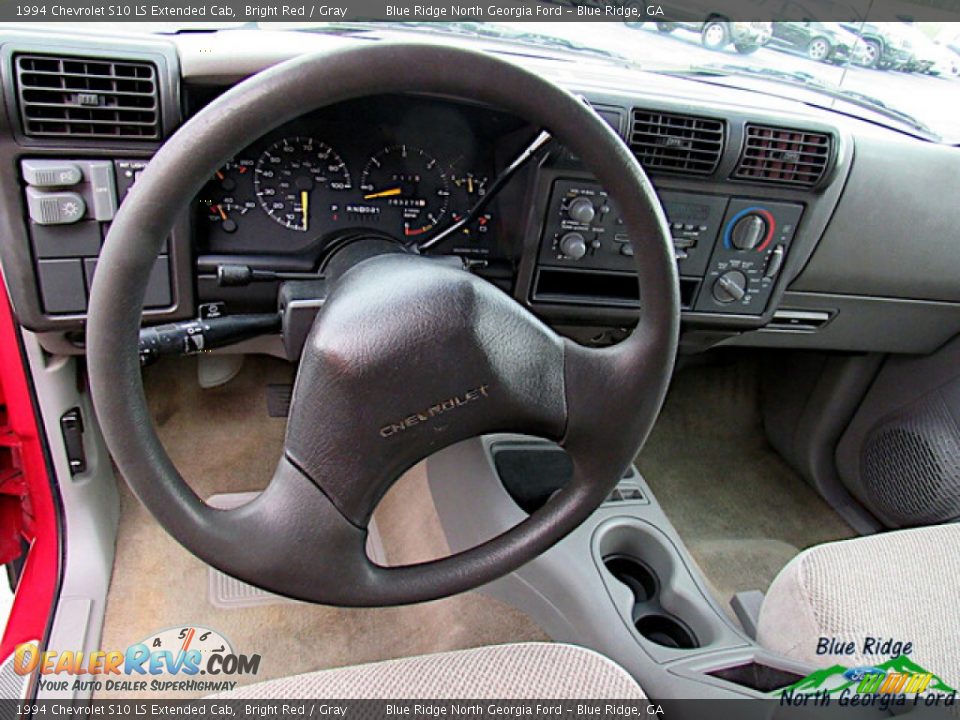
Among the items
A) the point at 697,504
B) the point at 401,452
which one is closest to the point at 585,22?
the point at 401,452

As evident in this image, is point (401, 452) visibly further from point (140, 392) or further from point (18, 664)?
point (18, 664)

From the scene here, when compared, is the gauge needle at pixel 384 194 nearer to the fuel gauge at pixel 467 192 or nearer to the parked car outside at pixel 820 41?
the fuel gauge at pixel 467 192

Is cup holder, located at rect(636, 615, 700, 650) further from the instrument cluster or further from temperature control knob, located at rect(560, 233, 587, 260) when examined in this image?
the instrument cluster

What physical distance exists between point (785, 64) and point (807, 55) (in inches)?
2.5

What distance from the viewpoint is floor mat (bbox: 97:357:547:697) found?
1.41m

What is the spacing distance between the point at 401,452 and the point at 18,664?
35.5 inches

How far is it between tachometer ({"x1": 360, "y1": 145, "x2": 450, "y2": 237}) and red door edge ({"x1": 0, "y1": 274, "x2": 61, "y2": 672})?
23.4 inches

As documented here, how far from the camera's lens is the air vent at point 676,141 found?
1092mm

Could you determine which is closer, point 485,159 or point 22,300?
point 22,300

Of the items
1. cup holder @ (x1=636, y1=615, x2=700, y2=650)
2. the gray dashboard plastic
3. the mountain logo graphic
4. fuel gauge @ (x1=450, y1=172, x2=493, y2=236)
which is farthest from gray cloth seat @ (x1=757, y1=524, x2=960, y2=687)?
fuel gauge @ (x1=450, y1=172, x2=493, y2=236)

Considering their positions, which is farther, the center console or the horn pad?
the center console

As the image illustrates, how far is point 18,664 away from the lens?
3.81 feet

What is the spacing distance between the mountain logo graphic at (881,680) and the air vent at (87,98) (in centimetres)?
119

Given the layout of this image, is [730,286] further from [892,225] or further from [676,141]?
[892,225]
